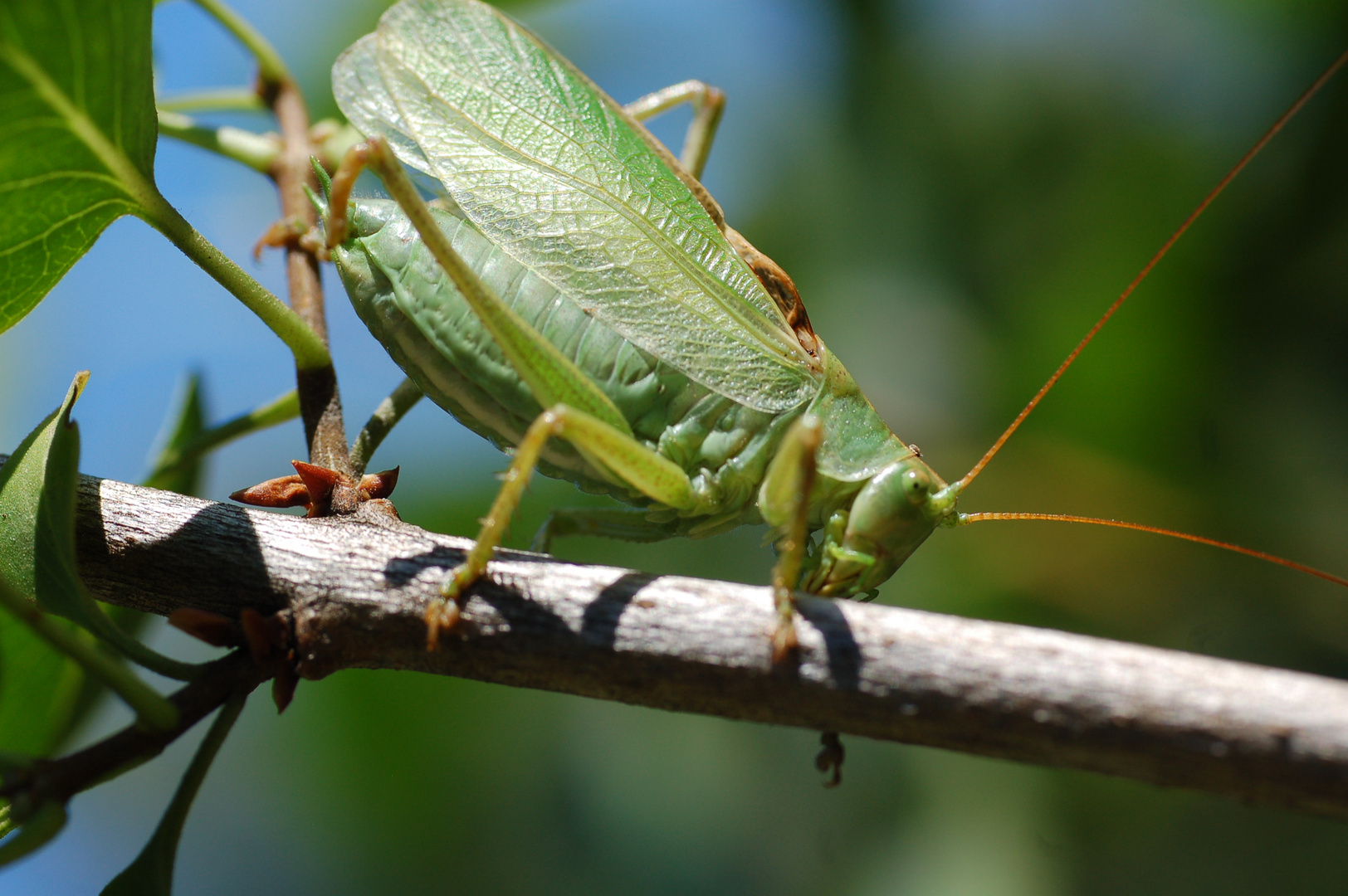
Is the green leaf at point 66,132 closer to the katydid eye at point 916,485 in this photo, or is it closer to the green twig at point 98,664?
the green twig at point 98,664

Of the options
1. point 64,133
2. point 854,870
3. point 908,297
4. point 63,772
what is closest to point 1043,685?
point 63,772

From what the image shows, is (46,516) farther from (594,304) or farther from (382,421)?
A: (594,304)

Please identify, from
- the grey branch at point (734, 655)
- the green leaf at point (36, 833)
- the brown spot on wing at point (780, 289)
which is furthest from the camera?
the brown spot on wing at point (780, 289)

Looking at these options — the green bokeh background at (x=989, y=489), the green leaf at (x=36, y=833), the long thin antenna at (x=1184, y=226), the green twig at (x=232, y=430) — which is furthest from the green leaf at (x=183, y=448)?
the long thin antenna at (x=1184, y=226)

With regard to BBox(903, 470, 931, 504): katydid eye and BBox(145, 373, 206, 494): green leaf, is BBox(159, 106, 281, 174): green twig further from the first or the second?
BBox(903, 470, 931, 504): katydid eye

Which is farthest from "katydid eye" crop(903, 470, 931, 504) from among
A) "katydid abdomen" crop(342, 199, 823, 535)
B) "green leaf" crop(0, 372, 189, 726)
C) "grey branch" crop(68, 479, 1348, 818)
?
"green leaf" crop(0, 372, 189, 726)

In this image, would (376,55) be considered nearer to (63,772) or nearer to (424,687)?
(63,772)
